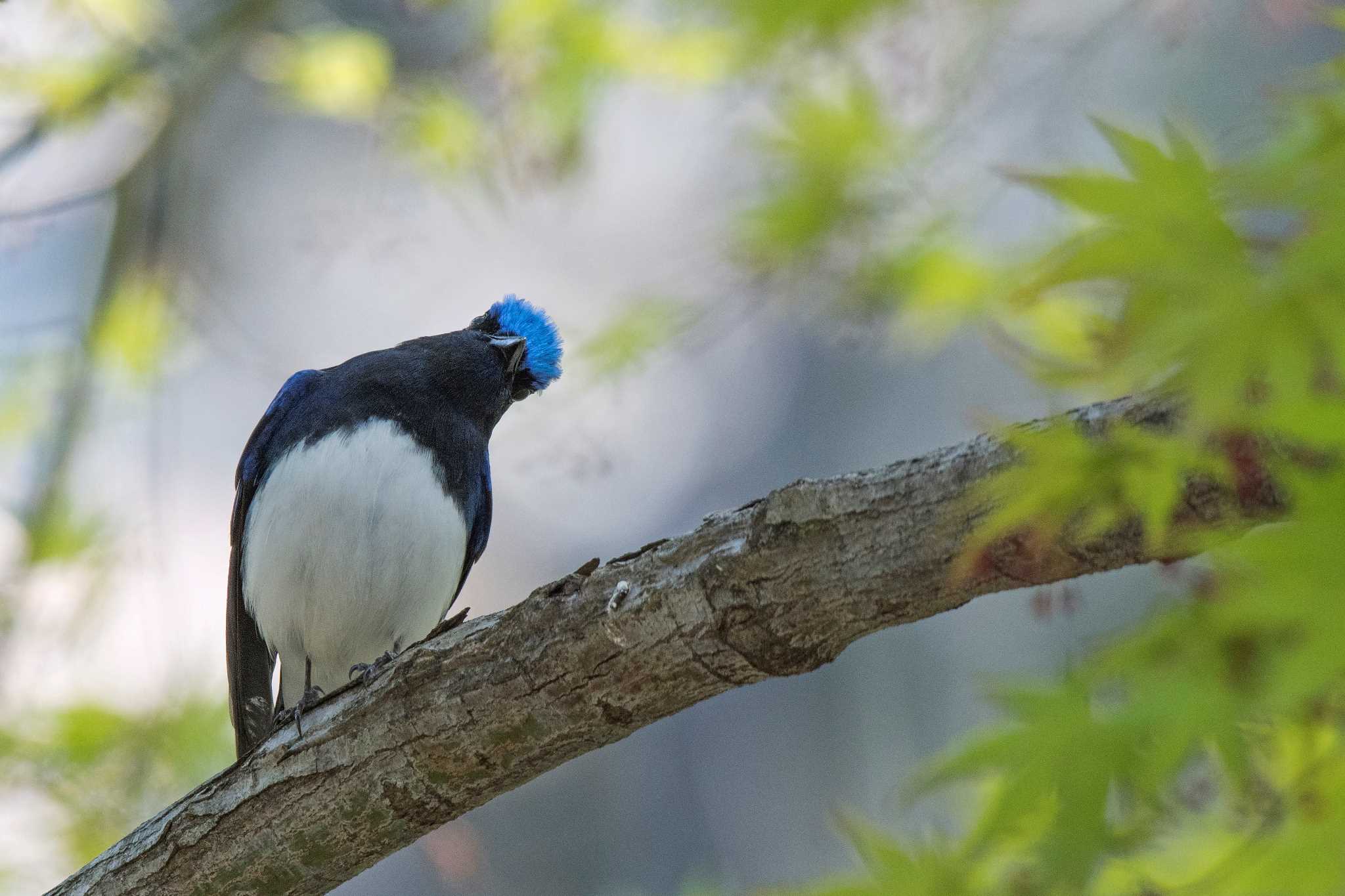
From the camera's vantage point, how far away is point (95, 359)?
10.0 feet

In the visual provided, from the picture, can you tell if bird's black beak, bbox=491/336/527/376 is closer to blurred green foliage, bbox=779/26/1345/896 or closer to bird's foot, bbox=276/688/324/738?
bird's foot, bbox=276/688/324/738

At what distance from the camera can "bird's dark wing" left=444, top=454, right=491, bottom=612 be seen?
112 inches

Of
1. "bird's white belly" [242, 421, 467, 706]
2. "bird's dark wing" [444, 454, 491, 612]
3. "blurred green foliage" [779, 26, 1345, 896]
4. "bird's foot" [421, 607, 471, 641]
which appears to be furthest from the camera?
"bird's dark wing" [444, 454, 491, 612]

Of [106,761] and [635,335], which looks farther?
[106,761]

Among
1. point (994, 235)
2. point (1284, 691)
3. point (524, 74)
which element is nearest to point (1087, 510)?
point (1284, 691)

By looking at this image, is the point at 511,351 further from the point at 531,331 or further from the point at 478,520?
the point at 478,520

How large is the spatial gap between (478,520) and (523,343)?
444 millimetres

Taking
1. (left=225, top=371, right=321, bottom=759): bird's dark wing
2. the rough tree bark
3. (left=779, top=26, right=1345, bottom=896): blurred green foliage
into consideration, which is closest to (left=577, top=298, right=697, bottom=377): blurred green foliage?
the rough tree bark

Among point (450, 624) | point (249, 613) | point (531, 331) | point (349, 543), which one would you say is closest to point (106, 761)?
point (249, 613)

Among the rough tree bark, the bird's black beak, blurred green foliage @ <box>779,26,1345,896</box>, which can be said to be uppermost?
the bird's black beak

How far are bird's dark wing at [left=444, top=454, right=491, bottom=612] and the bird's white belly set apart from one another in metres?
0.12

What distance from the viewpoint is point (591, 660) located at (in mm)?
1471

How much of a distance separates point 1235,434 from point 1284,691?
389mm

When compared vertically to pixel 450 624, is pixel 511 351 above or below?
above
